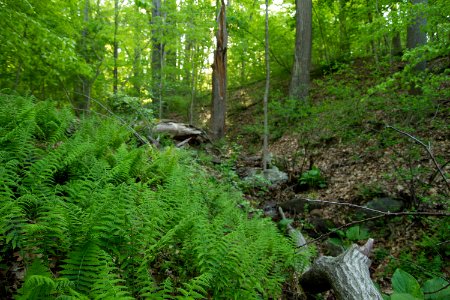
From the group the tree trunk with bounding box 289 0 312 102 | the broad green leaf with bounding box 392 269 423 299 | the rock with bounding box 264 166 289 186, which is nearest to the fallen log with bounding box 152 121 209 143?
the rock with bounding box 264 166 289 186

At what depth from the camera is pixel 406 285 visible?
118 inches

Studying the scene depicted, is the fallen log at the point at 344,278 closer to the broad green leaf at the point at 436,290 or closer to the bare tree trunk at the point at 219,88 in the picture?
the broad green leaf at the point at 436,290

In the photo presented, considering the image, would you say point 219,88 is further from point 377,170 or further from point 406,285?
point 406,285

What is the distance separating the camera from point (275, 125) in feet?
37.1

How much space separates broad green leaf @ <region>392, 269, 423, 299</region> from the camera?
2883 millimetres

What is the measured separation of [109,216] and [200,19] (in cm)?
982

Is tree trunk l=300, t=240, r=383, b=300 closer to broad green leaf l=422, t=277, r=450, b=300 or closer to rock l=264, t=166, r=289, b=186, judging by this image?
broad green leaf l=422, t=277, r=450, b=300

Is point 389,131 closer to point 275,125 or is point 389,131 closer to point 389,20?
point 389,20

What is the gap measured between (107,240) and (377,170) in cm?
631

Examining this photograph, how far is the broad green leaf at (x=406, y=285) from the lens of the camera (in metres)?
2.88

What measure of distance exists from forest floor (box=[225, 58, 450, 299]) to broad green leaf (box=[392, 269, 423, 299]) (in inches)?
10.9

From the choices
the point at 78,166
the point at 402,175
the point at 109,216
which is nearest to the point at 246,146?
the point at 402,175

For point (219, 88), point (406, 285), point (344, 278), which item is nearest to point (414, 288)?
point (406, 285)

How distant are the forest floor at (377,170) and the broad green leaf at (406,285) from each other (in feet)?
0.91
